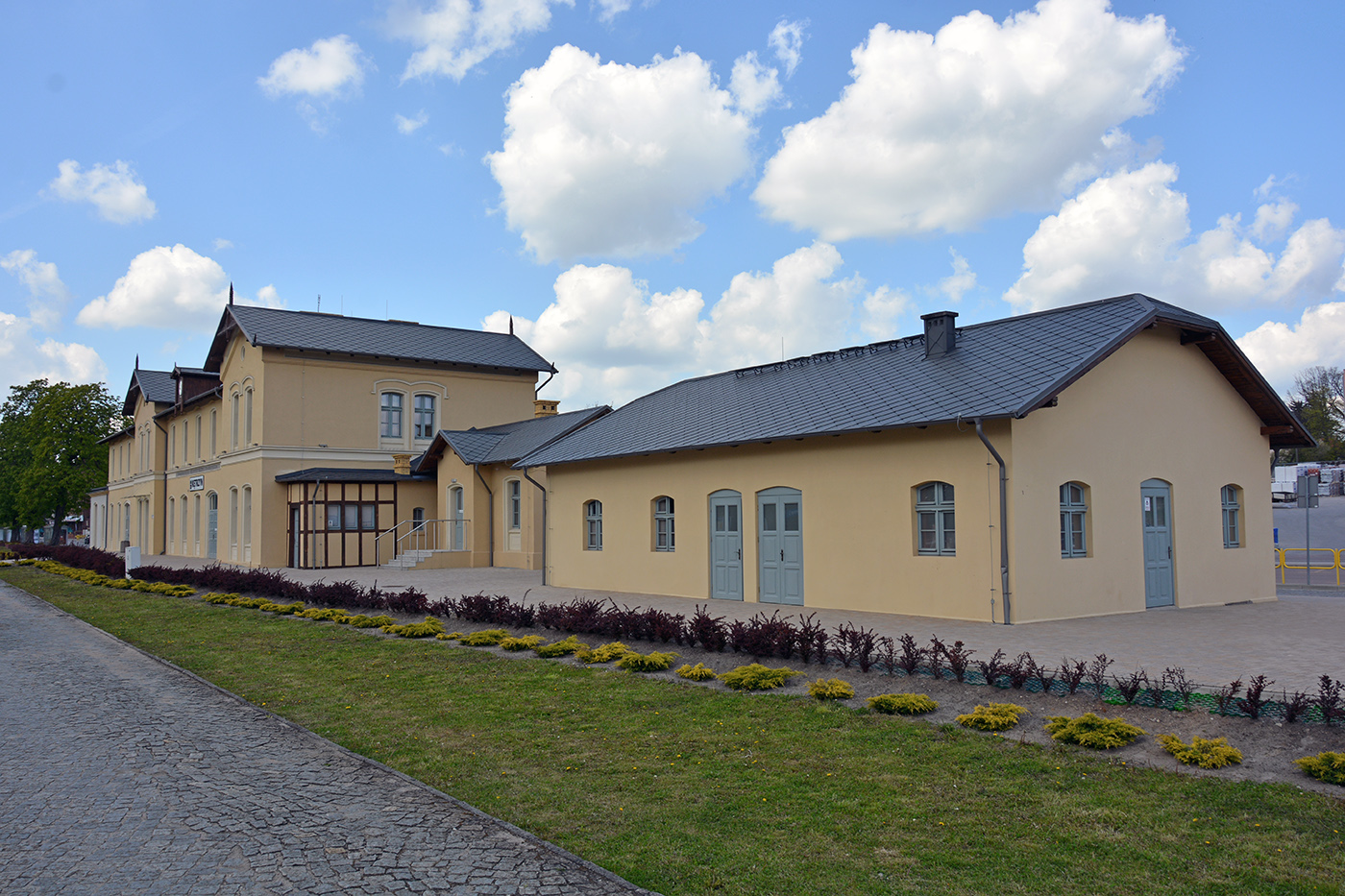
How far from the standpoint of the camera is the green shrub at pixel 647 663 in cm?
1023

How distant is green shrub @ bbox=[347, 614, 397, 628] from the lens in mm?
14691

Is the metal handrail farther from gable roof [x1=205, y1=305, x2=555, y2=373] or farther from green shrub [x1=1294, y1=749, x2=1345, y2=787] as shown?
green shrub [x1=1294, y1=749, x2=1345, y2=787]

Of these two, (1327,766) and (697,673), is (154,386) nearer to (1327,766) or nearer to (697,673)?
(697,673)

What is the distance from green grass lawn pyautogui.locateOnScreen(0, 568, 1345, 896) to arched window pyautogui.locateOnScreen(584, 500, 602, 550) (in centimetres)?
1143

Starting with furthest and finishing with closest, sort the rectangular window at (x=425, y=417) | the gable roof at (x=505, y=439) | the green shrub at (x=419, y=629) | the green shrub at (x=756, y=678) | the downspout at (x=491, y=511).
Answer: the rectangular window at (x=425, y=417) < the downspout at (x=491, y=511) < the gable roof at (x=505, y=439) < the green shrub at (x=419, y=629) < the green shrub at (x=756, y=678)

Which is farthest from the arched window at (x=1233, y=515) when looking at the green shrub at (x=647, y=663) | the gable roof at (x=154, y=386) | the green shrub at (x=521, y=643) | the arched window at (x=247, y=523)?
the gable roof at (x=154, y=386)

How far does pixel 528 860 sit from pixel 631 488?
49.6 feet

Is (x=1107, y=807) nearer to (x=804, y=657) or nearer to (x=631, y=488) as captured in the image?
(x=804, y=657)

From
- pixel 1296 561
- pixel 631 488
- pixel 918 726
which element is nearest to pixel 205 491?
pixel 631 488

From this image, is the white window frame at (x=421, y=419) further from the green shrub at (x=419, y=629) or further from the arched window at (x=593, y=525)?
the green shrub at (x=419, y=629)

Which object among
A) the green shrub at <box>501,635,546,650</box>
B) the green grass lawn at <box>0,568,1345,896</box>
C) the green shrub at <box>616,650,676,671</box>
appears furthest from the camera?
the green shrub at <box>501,635,546,650</box>

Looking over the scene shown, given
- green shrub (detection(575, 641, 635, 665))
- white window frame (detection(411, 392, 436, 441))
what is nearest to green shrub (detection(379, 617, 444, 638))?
green shrub (detection(575, 641, 635, 665))

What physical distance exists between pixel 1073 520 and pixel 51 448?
61404 mm

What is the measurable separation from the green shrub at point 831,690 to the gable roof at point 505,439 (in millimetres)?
17575
